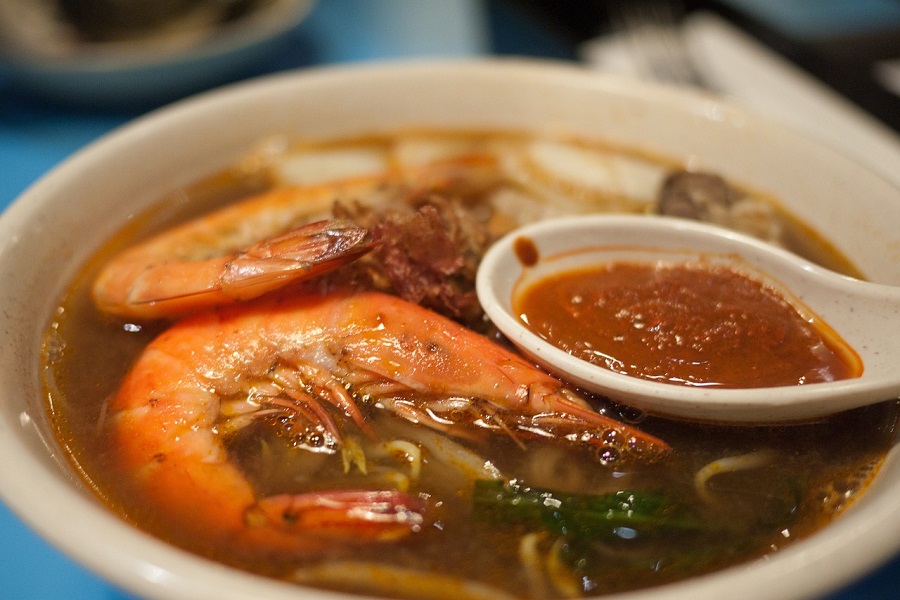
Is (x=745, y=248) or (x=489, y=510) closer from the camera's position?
(x=489, y=510)

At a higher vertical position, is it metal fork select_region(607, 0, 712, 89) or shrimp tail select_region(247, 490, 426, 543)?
metal fork select_region(607, 0, 712, 89)

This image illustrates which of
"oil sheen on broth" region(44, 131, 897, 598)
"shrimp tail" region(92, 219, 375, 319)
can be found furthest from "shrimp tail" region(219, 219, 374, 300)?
"oil sheen on broth" region(44, 131, 897, 598)

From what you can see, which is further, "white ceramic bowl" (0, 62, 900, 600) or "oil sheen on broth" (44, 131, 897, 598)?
"oil sheen on broth" (44, 131, 897, 598)

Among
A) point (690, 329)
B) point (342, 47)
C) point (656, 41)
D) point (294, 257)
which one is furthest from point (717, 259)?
Answer: point (342, 47)

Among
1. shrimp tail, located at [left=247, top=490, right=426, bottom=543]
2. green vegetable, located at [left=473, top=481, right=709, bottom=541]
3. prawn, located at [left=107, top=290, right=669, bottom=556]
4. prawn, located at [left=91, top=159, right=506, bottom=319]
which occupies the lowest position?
green vegetable, located at [left=473, top=481, right=709, bottom=541]

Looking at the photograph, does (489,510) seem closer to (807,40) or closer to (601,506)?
(601,506)

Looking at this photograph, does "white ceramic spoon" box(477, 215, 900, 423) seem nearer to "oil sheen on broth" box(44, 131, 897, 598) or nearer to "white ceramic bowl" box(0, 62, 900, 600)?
"oil sheen on broth" box(44, 131, 897, 598)

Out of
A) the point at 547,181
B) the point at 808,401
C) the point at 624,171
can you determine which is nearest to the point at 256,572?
the point at 808,401
